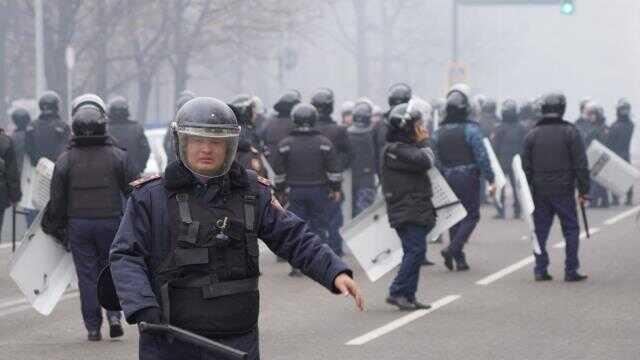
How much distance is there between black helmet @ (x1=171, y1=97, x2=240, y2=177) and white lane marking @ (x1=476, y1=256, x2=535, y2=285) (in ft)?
30.5

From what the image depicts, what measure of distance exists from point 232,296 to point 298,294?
832 centimetres

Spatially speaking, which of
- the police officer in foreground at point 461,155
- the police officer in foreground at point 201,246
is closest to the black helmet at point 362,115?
the police officer in foreground at point 461,155

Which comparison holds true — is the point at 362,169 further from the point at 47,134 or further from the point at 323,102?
the point at 47,134

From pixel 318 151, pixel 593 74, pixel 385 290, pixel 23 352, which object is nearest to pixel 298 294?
pixel 385 290

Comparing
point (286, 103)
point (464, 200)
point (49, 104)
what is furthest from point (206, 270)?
point (49, 104)

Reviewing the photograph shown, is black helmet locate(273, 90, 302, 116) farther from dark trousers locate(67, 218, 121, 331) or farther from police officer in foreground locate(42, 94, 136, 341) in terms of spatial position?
dark trousers locate(67, 218, 121, 331)

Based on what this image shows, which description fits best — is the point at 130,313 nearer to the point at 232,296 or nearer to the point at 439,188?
the point at 232,296

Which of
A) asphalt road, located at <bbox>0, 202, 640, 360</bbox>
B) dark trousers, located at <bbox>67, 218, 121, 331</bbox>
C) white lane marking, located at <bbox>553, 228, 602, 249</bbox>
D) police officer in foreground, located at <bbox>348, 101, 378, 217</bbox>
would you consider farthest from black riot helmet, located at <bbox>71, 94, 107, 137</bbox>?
white lane marking, located at <bbox>553, 228, 602, 249</bbox>

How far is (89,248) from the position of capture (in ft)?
37.3

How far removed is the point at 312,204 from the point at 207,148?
33.0 feet

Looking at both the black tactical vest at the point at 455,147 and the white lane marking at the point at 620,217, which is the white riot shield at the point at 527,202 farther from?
the white lane marking at the point at 620,217

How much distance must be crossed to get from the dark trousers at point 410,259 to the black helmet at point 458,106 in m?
3.11

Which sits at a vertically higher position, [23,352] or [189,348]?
[189,348]

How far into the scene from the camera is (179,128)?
6211 millimetres
